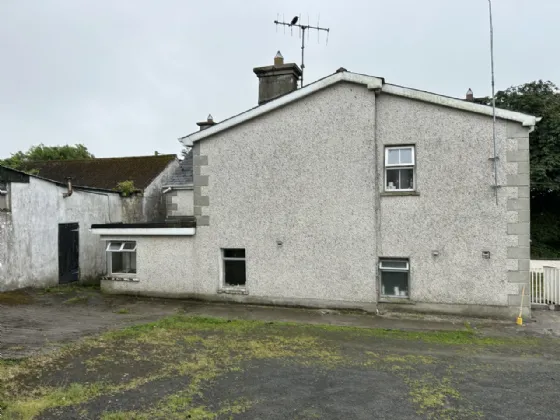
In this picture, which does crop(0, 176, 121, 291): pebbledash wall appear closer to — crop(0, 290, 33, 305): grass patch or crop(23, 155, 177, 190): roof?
crop(0, 290, 33, 305): grass patch

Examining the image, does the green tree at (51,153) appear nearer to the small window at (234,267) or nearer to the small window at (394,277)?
the small window at (234,267)

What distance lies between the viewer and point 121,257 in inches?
511

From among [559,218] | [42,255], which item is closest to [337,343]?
[42,255]

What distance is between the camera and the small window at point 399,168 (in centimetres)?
1041

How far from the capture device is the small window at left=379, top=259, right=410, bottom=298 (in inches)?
409

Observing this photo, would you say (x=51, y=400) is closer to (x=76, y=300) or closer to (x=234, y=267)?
(x=234, y=267)

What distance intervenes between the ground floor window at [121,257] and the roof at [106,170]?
7.80 m

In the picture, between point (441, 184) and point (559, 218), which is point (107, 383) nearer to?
point (441, 184)

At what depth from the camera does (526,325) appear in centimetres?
930

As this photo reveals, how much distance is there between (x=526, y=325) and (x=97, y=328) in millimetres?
9617

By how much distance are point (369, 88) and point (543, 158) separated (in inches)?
801

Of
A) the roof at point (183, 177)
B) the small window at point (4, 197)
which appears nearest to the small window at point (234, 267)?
the roof at point (183, 177)

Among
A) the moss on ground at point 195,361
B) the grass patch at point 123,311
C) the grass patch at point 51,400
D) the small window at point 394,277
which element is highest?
the small window at point 394,277

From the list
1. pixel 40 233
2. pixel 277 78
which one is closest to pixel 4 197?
pixel 40 233
